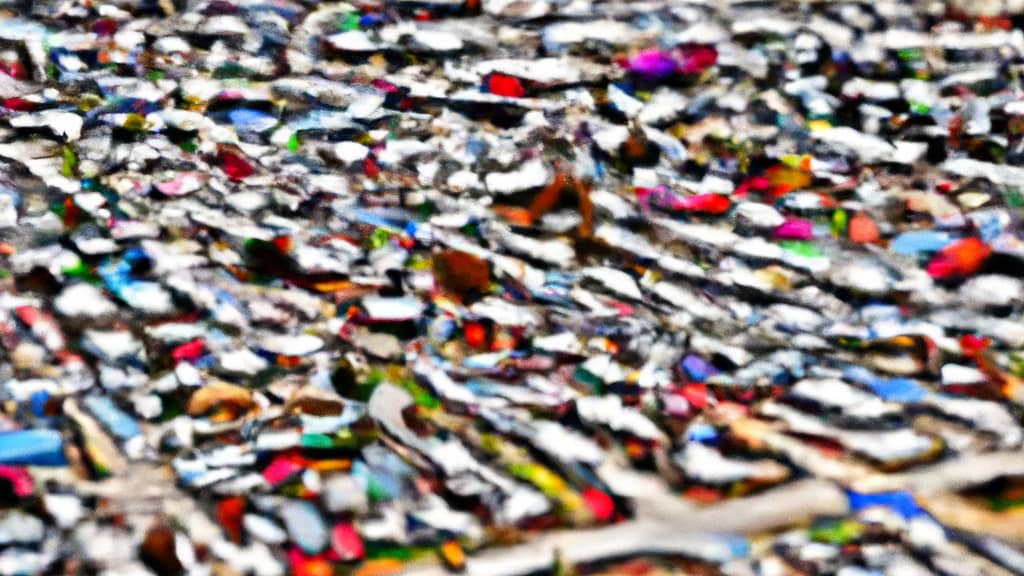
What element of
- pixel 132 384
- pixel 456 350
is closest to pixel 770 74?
pixel 456 350

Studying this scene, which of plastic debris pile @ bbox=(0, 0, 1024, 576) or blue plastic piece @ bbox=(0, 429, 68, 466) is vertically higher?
plastic debris pile @ bbox=(0, 0, 1024, 576)

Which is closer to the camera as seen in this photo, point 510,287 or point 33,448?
point 33,448

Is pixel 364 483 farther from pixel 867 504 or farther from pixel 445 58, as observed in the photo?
pixel 445 58

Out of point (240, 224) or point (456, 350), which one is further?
point (240, 224)

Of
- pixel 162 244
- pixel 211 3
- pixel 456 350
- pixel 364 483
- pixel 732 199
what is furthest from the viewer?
pixel 211 3

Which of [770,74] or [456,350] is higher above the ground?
[770,74]

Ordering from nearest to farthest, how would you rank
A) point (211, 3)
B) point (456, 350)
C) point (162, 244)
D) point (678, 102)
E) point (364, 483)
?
point (364, 483), point (456, 350), point (162, 244), point (678, 102), point (211, 3)

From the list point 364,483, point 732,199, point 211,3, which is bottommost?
point 364,483

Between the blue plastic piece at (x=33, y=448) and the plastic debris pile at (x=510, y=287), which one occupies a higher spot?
the plastic debris pile at (x=510, y=287)
